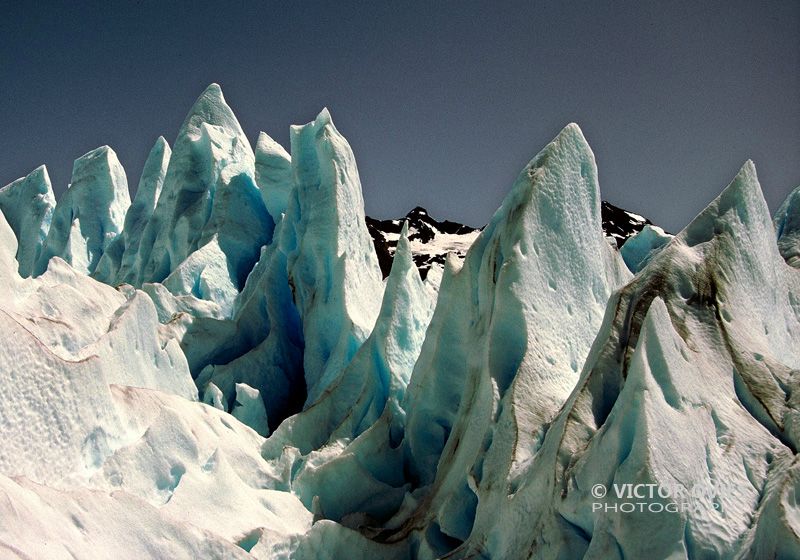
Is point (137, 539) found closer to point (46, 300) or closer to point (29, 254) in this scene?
point (46, 300)

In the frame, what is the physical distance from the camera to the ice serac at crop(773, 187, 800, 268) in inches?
434

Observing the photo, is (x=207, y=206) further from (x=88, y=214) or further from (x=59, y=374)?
(x=59, y=374)

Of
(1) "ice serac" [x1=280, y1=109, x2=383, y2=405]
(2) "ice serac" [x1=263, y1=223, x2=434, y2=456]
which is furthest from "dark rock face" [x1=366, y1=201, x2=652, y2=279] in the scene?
(2) "ice serac" [x1=263, y1=223, x2=434, y2=456]

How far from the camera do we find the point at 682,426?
627 cm

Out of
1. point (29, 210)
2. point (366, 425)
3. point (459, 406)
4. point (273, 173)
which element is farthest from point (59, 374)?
point (29, 210)

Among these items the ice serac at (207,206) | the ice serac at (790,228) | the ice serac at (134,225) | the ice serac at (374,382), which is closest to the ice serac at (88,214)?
the ice serac at (134,225)

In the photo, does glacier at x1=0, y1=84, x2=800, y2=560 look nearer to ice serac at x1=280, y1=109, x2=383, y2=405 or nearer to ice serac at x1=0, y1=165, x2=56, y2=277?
ice serac at x1=280, y1=109, x2=383, y2=405

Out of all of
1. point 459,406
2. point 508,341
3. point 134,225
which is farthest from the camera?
point 134,225

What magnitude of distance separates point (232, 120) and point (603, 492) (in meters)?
18.8

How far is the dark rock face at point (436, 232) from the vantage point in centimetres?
4000

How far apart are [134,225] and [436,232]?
26.9 meters

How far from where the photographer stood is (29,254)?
83.7ft

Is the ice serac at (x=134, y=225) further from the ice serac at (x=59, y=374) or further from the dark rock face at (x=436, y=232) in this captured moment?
the dark rock face at (x=436, y=232)

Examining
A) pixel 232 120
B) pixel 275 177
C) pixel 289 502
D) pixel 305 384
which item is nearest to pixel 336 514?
pixel 289 502
